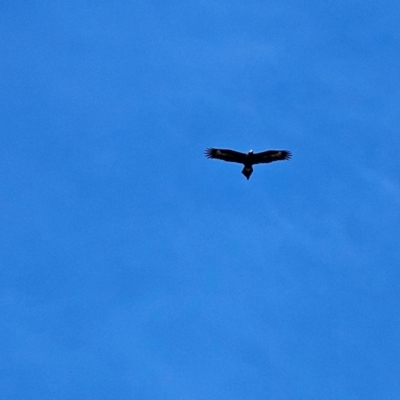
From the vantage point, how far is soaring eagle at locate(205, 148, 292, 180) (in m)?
33.4

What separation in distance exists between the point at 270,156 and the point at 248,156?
65.7 inches

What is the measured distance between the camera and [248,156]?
3341cm

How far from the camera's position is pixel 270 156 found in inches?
1344

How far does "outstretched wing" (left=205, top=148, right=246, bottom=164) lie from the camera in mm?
33562

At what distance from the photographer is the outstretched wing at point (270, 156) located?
111 feet

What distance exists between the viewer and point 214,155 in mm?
34250

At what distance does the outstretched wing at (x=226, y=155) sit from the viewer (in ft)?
110

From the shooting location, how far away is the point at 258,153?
1321 inches

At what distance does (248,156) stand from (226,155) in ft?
4.78

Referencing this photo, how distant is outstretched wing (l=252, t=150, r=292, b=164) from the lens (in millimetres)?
33688

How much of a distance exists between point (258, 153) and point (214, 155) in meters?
2.89

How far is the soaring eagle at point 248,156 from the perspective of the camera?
33.4 meters
